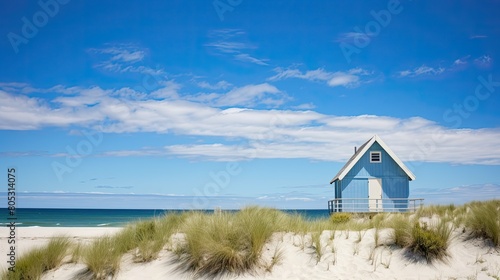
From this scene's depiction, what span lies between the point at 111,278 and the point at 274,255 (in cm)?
426

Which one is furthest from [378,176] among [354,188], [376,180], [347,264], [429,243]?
[347,264]

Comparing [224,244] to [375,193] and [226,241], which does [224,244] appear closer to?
[226,241]

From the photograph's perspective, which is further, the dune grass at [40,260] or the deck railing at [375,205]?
the deck railing at [375,205]

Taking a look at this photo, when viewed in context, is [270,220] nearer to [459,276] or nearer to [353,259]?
[353,259]

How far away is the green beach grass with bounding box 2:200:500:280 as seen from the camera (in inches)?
424

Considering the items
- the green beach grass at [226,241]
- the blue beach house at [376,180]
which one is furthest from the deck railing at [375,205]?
the green beach grass at [226,241]

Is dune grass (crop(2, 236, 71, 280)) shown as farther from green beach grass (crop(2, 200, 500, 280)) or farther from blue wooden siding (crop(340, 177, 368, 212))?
blue wooden siding (crop(340, 177, 368, 212))

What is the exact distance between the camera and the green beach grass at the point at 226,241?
1076cm

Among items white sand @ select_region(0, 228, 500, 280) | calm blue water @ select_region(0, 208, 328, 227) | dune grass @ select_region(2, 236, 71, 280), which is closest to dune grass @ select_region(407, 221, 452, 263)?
white sand @ select_region(0, 228, 500, 280)

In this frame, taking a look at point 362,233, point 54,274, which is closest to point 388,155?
point 362,233

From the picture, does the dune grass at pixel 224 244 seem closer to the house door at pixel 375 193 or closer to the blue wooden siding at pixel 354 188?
the blue wooden siding at pixel 354 188

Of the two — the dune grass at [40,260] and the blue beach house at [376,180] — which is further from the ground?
the blue beach house at [376,180]

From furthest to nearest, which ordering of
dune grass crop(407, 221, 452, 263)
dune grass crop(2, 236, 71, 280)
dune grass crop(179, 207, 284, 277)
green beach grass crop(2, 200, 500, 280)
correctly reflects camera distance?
dune grass crop(2, 236, 71, 280) < dune grass crop(407, 221, 452, 263) < green beach grass crop(2, 200, 500, 280) < dune grass crop(179, 207, 284, 277)

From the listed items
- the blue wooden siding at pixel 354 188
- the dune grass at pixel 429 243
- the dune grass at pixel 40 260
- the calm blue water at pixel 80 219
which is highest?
the blue wooden siding at pixel 354 188
